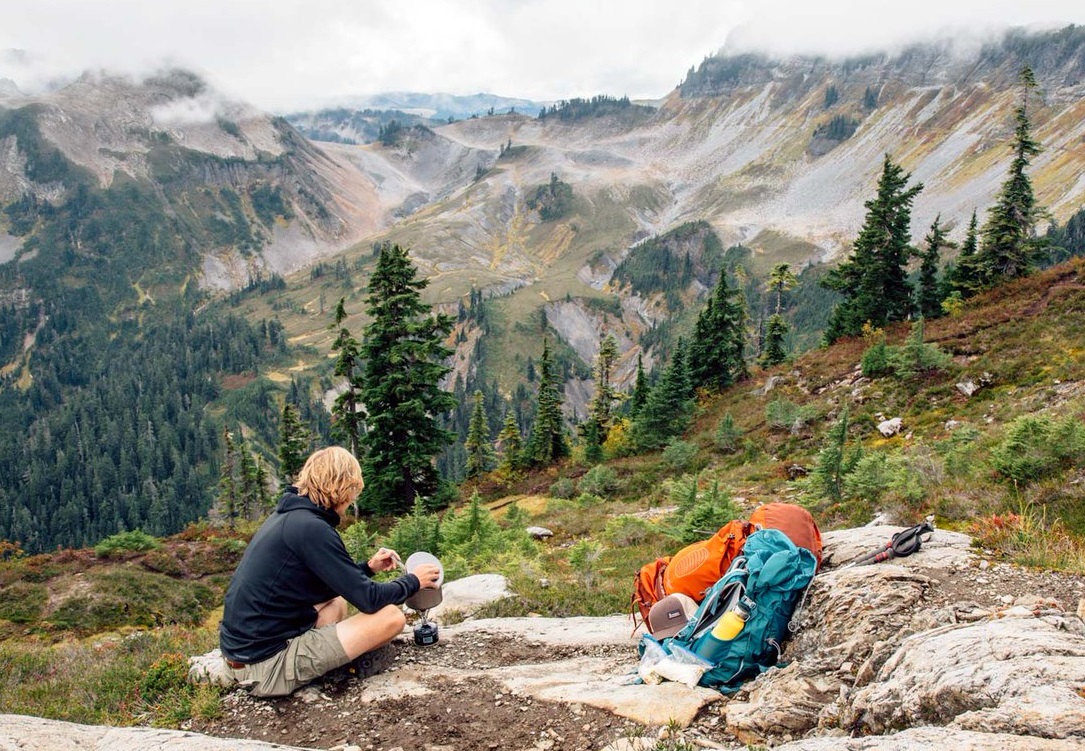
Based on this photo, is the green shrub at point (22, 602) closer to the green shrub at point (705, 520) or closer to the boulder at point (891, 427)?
the green shrub at point (705, 520)

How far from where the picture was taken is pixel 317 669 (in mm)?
5578

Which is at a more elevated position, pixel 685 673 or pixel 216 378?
pixel 216 378

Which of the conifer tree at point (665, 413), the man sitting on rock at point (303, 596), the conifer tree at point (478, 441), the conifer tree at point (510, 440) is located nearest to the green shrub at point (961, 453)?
the man sitting on rock at point (303, 596)

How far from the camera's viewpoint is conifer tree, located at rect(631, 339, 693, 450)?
33.8 meters

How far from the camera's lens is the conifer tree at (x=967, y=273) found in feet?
101

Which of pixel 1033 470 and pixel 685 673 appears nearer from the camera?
pixel 685 673

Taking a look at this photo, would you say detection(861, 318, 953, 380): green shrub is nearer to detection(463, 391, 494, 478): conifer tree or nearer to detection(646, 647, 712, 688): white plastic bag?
detection(646, 647, 712, 688): white plastic bag

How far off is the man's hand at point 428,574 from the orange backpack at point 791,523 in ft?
11.7

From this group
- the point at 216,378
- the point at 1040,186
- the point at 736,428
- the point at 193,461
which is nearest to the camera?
the point at 736,428

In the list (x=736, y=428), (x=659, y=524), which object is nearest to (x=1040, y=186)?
(x=736, y=428)

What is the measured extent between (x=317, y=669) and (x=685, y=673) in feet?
→ 11.3

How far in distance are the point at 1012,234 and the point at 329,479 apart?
115 feet

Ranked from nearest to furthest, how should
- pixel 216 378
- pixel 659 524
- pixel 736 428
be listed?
pixel 659 524 → pixel 736 428 → pixel 216 378

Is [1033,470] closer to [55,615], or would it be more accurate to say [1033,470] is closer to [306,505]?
[306,505]
